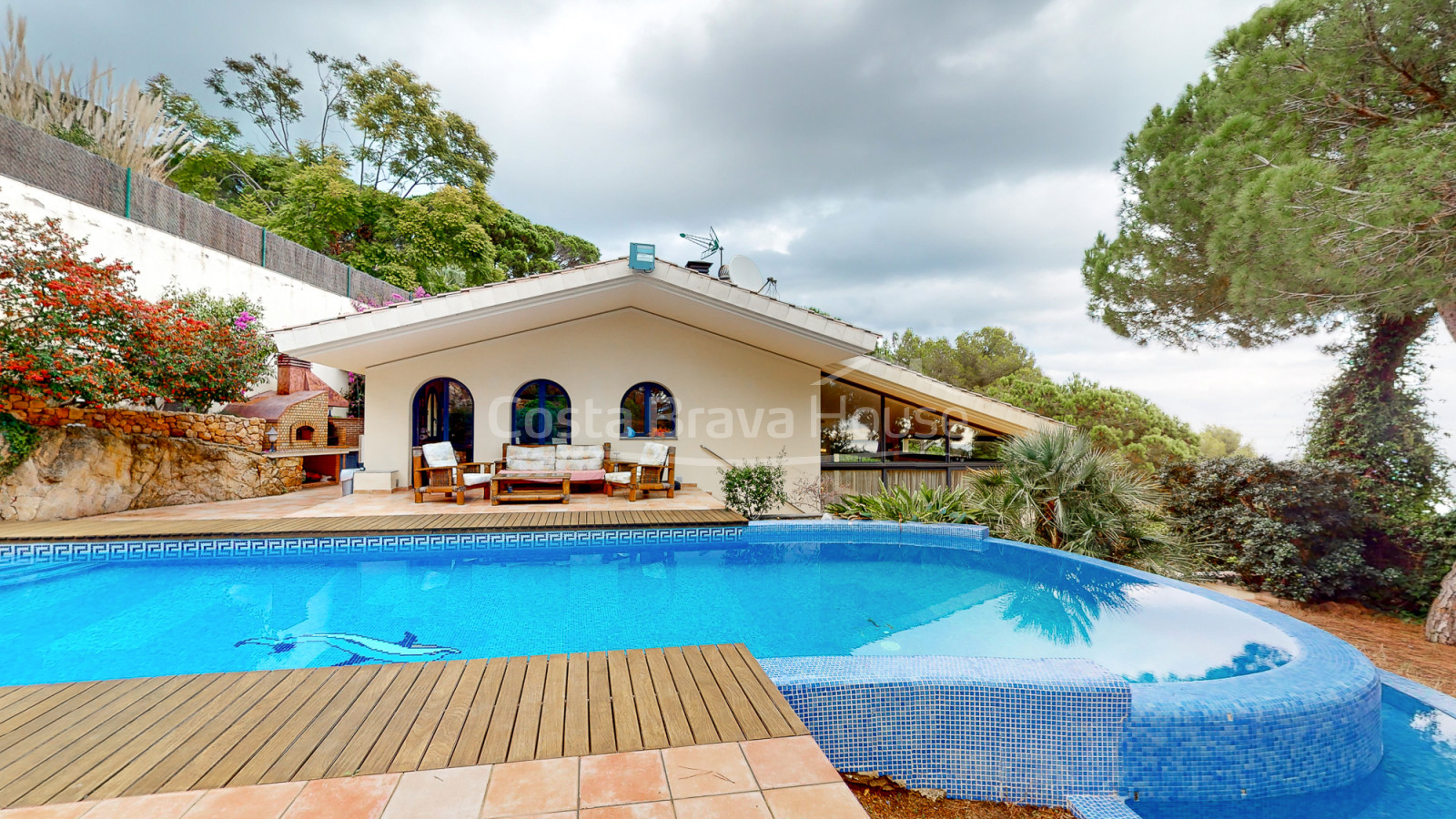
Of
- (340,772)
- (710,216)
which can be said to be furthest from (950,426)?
(710,216)

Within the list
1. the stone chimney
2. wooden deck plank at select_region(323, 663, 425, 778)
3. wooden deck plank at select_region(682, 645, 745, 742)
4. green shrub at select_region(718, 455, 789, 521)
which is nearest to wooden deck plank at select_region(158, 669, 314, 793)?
wooden deck plank at select_region(323, 663, 425, 778)

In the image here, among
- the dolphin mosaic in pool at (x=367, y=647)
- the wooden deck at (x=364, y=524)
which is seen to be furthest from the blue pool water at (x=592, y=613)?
the wooden deck at (x=364, y=524)

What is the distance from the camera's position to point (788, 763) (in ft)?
7.27

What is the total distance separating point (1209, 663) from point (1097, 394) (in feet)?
50.8

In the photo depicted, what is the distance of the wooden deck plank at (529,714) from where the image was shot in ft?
7.46

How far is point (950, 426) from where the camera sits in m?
10.8

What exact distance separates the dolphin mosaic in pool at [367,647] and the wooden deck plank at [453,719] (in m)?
1.42

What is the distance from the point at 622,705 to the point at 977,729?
181cm

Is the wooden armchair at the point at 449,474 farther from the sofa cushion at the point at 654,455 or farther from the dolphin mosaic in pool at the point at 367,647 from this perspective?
the dolphin mosaic in pool at the point at 367,647

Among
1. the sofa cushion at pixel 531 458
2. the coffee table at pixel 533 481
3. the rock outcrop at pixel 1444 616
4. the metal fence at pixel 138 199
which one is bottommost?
the rock outcrop at pixel 1444 616

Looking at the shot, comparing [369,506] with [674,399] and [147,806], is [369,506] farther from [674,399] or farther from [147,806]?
[147,806]

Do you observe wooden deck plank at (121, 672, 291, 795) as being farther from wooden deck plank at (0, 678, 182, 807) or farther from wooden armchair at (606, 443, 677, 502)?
wooden armchair at (606, 443, 677, 502)

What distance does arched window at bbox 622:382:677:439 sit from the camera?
10.8 m

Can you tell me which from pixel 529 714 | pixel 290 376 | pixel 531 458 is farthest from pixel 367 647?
pixel 290 376
